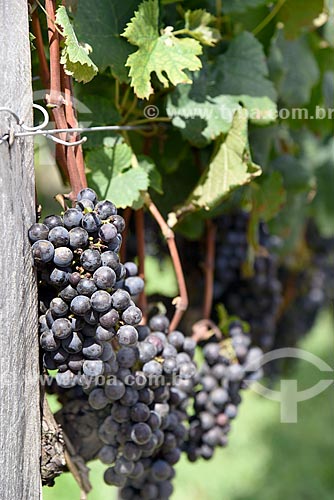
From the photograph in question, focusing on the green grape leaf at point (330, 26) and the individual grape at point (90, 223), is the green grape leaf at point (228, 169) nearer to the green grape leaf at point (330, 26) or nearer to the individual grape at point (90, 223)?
the individual grape at point (90, 223)

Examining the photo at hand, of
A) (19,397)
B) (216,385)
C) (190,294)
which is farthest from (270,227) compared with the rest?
(19,397)

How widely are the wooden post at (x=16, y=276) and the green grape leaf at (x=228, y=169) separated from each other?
527 millimetres

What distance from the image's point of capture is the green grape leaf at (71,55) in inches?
43.9

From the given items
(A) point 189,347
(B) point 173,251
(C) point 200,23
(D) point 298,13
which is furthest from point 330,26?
(A) point 189,347

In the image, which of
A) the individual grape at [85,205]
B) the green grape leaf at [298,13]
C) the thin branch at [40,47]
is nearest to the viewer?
the individual grape at [85,205]

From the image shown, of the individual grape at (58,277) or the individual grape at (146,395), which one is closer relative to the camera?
the individual grape at (58,277)

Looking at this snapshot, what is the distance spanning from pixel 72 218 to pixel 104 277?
10cm

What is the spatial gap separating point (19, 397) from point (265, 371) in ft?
6.16

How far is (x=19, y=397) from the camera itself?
1.09m

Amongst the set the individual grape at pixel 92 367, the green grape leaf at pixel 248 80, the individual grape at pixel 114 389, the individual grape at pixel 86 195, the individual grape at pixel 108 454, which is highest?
the green grape leaf at pixel 248 80

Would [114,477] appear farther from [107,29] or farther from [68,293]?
A: [107,29]

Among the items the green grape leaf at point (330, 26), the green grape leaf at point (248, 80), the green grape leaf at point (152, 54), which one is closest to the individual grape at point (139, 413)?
the green grape leaf at point (152, 54)

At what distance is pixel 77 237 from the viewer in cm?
111

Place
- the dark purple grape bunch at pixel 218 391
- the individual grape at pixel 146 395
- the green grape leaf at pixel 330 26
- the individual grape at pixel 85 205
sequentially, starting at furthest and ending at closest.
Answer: the green grape leaf at pixel 330 26
the dark purple grape bunch at pixel 218 391
the individual grape at pixel 146 395
the individual grape at pixel 85 205
